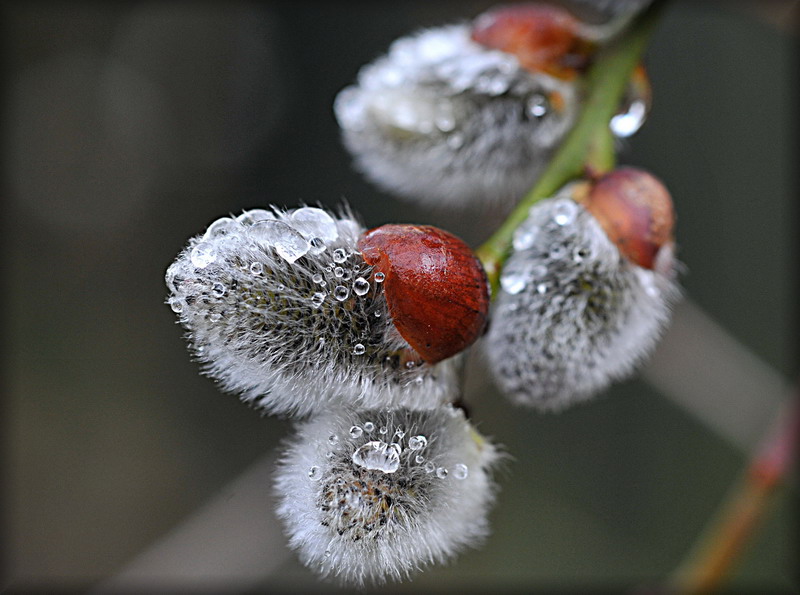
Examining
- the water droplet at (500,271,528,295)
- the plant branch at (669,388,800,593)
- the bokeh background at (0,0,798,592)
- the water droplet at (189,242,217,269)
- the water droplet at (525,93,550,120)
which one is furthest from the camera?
the bokeh background at (0,0,798,592)

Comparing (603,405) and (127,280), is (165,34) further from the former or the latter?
(603,405)

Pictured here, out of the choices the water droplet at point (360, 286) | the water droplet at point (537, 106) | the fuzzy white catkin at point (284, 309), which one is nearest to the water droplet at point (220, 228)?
the fuzzy white catkin at point (284, 309)

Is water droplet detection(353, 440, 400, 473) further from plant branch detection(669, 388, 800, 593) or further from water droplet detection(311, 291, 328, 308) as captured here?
plant branch detection(669, 388, 800, 593)

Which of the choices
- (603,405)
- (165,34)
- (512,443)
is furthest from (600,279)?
(165,34)

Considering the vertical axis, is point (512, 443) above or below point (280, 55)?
below

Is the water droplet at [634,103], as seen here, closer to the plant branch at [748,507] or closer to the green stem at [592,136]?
the green stem at [592,136]

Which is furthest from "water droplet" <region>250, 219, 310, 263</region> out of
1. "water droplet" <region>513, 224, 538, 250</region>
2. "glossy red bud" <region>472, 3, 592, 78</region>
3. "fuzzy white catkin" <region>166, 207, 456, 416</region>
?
"glossy red bud" <region>472, 3, 592, 78</region>

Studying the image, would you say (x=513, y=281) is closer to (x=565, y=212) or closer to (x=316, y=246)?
(x=565, y=212)
